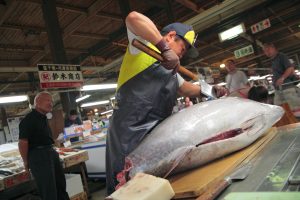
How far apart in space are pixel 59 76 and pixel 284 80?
5.21 m

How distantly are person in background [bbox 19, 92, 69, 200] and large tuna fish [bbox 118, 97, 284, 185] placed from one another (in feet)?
11.1

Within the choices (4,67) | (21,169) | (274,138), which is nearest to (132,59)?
(274,138)

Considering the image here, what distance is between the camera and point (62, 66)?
7.25 metres

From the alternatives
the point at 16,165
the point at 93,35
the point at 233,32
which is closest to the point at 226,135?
the point at 16,165

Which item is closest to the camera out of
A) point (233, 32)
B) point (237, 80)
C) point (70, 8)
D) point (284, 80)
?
point (284, 80)

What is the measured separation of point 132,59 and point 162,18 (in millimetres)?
9315

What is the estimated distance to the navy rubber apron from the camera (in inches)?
65.2

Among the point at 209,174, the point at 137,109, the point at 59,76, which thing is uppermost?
the point at 59,76

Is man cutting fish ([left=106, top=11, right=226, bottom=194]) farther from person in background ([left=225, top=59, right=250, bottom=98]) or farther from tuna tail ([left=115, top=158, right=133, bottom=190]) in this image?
person in background ([left=225, top=59, right=250, bottom=98])

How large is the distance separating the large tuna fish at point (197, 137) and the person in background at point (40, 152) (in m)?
3.40

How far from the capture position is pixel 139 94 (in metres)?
1.67

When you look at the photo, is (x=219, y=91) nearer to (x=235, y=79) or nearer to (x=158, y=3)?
(x=235, y=79)

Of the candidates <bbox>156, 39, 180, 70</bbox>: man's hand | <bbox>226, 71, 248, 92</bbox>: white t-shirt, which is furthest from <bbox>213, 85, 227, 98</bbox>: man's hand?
<bbox>226, 71, 248, 92</bbox>: white t-shirt

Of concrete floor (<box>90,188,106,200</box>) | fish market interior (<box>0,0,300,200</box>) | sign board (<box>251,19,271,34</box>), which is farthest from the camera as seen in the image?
sign board (<box>251,19,271,34</box>)
